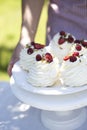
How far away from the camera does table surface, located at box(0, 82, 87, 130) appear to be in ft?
4.75

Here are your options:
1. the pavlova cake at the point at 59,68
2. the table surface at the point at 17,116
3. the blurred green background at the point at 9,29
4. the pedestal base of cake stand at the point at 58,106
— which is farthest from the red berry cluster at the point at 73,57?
the blurred green background at the point at 9,29

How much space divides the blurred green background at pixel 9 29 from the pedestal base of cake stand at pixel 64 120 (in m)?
1.76

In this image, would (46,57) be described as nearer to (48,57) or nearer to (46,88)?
(48,57)

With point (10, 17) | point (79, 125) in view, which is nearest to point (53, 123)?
point (79, 125)

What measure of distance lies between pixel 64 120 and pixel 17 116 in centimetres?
22

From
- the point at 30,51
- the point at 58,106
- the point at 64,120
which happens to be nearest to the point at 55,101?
the point at 58,106

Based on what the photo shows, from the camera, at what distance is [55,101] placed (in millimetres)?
1274

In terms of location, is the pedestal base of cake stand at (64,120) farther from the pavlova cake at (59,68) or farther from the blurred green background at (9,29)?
the blurred green background at (9,29)

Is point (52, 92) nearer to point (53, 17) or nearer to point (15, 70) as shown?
point (15, 70)

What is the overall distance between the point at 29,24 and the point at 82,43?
1.54 ft

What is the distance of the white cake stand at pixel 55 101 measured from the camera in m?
1.25

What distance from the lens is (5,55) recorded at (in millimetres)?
3543

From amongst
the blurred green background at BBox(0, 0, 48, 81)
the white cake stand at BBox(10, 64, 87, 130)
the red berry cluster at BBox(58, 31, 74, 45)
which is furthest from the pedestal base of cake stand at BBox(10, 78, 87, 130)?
the blurred green background at BBox(0, 0, 48, 81)

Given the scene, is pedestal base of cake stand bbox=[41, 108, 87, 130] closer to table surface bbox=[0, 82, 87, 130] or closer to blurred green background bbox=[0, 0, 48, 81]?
table surface bbox=[0, 82, 87, 130]
